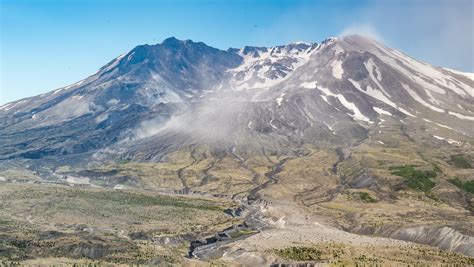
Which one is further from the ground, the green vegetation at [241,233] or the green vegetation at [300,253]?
the green vegetation at [300,253]

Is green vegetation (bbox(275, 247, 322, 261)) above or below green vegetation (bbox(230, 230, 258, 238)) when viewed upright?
above

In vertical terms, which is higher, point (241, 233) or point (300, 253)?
point (300, 253)

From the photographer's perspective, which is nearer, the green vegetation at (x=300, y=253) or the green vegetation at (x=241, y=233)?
the green vegetation at (x=300, y=253)

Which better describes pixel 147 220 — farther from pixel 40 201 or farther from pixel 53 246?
pixel 53 246

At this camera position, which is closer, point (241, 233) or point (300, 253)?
point (300, 253)

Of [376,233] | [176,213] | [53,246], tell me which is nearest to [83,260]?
[53,246]

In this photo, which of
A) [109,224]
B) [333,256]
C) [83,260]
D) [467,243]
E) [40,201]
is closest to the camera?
[83,260]

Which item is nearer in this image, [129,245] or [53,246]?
[53,246]

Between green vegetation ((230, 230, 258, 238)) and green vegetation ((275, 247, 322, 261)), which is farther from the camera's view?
green vegetation ((230, 230, 258, 238))
